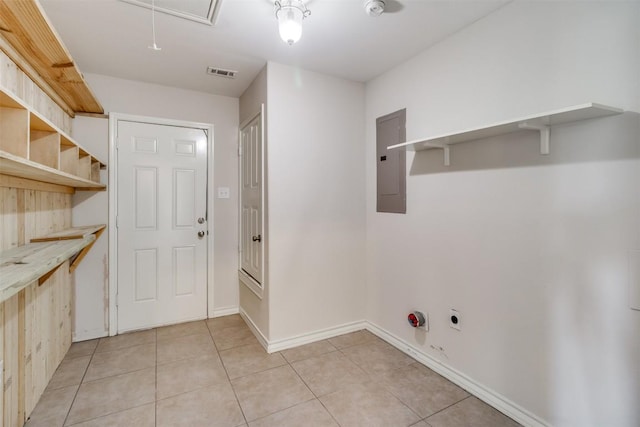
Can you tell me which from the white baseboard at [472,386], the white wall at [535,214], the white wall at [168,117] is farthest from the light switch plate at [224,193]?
the white baseboard at [472,386]

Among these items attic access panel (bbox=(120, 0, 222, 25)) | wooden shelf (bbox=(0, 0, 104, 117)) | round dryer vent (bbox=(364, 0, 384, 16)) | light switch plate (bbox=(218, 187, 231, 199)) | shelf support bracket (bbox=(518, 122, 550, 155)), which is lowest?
light switch plate (bbox=(218, 187, 231, 199))

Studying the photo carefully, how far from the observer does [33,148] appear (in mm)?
1622

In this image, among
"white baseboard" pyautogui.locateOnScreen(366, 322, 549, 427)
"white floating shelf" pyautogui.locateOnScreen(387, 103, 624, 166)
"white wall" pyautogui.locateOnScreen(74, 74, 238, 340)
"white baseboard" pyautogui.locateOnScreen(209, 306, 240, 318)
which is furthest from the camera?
"white baseboard" pyautogui.locateOnScreen(209, 306, 240, 318)

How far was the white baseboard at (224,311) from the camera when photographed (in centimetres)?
330

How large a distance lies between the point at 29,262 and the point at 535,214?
2.48 metres

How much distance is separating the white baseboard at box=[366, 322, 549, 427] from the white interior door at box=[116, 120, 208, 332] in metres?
2.07

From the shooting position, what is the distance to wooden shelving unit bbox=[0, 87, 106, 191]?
1.19m

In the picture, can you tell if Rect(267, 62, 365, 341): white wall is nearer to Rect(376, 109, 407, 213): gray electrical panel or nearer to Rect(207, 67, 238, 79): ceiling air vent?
Rect(376, 109, 407, 213): gray electrical panel

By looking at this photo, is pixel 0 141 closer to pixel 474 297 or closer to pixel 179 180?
pixel 179 180

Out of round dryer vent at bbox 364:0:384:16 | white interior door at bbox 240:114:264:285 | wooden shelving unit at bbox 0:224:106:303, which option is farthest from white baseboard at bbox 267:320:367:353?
round dryer vent at bbox 364:0:384:16

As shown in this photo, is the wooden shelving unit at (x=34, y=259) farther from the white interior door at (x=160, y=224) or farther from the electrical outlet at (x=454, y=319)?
the electrical outlet at (x=454, y=319)

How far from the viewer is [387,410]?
5.99 feet

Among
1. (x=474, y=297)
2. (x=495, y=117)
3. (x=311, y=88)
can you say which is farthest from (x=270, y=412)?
(x=311, y=88)

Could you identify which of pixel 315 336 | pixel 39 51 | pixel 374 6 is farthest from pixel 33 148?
pixel 315 336
